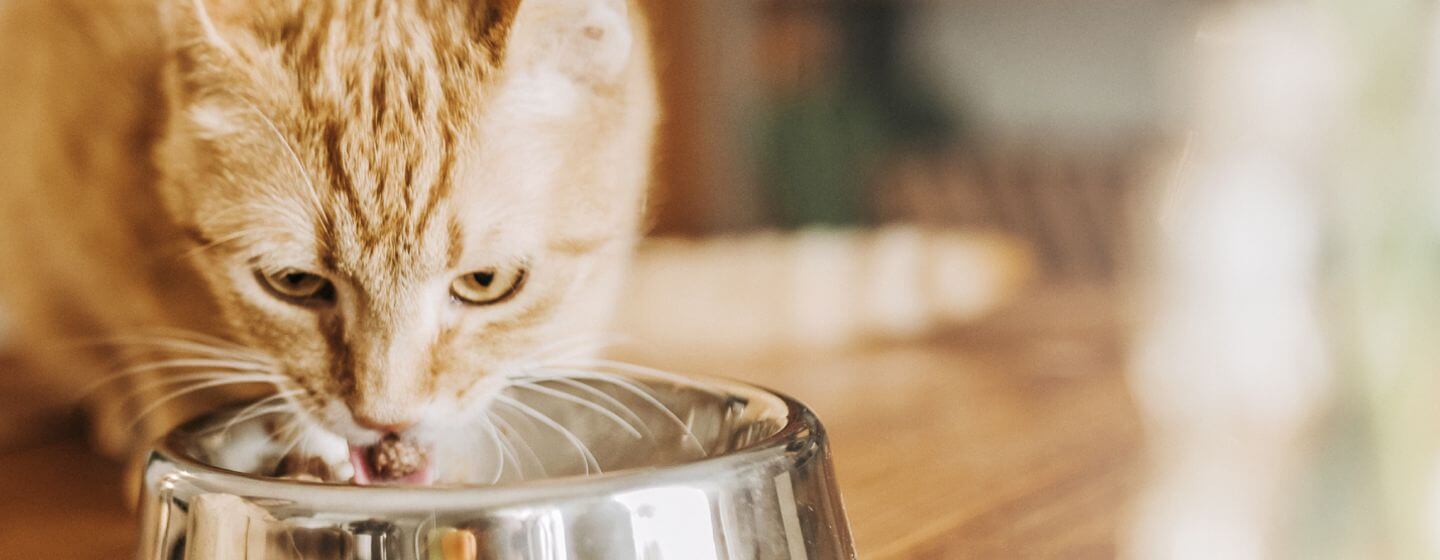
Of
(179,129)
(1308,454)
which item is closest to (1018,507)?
(1308,454)

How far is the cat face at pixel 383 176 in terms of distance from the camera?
2.18 ft

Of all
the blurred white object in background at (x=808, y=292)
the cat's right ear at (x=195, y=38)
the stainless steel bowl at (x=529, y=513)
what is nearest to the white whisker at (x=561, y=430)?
the stainless steel bowl at (x=529, y=513)

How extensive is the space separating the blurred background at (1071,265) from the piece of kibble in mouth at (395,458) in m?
0.23

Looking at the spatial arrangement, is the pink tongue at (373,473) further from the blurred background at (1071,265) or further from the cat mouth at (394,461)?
the blurred background at (1071,265)

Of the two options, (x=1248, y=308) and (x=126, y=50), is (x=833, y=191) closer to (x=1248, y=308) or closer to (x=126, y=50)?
(x=1248, y=308)

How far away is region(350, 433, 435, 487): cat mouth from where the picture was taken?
Answer: 0.64m

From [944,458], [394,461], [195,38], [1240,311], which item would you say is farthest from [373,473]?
[1240,311]

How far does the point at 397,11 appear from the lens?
73 cm

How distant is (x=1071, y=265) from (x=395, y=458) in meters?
2.18

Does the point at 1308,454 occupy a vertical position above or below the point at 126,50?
below

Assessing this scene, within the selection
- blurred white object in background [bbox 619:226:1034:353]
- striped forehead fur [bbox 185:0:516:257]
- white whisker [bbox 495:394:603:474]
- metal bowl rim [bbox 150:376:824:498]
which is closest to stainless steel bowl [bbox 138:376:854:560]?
metal bowl rim [bbox 150:376:824:498]

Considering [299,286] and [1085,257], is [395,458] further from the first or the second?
[1085,257]

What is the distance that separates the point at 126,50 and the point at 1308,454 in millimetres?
914

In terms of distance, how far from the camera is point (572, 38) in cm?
72
